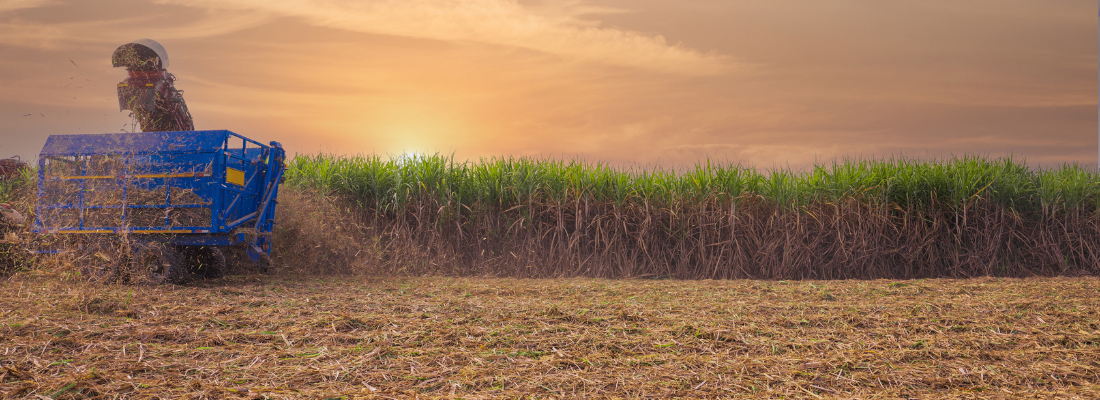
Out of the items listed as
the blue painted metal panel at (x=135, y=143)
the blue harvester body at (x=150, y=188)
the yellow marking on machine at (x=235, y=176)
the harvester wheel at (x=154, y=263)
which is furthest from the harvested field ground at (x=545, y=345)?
the blue painted metal panel at (x=135, y=143)

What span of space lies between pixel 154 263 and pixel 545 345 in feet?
19.8

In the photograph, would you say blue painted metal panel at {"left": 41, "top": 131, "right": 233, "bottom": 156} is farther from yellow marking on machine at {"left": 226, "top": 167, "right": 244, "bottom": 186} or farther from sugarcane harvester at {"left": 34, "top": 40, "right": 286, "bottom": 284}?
yellow marking on machine at {"left": 226, "top": 167, "right": 244, "bottom": 186}

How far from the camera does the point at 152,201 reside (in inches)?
316

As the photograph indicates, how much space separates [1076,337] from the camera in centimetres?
494

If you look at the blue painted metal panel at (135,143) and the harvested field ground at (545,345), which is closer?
the harvested field ground at (545,345)

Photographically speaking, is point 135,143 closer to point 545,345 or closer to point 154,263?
point 154,263

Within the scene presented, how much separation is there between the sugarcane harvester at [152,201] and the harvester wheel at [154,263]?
0.01 meters

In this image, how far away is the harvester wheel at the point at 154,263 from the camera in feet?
25.7

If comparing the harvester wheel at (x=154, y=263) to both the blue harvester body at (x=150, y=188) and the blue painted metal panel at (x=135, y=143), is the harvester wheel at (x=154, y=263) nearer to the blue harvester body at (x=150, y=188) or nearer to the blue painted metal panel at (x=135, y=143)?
the blue harvester body at (x=150, y=188)

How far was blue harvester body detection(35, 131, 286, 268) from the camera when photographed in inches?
312

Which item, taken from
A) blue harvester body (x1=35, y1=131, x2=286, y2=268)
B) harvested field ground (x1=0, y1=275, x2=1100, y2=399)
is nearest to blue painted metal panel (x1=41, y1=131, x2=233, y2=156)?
blue harvester body (x1=35, y1=131, x2=286, y2=268)

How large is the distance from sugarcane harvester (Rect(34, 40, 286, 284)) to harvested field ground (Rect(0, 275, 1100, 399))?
0.94 meters

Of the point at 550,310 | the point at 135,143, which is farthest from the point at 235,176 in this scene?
the point at 550,310

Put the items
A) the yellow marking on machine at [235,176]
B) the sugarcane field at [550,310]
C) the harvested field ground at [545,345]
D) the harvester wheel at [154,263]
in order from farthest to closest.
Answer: the yellow marking on machine at [235,176] < the harvester wheel at [154,263] < the sugarcane field at [550,310] < the harvested field ground at [545,345]
